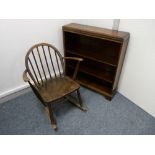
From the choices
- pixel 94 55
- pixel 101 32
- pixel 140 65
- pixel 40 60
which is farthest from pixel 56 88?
pixel 140 65

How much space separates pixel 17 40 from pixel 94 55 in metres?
0.99

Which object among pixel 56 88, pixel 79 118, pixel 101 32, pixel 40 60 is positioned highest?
pixel 101 32

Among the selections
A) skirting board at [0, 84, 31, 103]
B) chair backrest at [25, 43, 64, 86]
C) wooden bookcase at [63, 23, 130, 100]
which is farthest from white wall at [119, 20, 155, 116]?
skirting board at [0, 84, 31, 103]

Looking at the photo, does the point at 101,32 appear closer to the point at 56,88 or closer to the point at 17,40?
the point at 56,88

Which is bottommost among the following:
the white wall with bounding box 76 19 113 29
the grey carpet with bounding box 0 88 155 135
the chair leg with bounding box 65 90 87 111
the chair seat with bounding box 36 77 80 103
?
the grey carpet with bounding box 0 88 155 135

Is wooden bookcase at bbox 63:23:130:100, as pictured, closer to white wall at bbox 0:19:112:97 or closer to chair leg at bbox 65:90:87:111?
white wall at bbox 0:19:112:97

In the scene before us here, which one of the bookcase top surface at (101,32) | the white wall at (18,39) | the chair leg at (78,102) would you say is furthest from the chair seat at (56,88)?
the bookcase top surface at (101,32)

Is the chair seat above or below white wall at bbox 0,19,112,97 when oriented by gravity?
below

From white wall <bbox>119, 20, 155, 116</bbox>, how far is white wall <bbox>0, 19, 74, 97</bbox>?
90 centimetres

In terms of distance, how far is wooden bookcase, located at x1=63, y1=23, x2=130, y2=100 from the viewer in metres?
1.78

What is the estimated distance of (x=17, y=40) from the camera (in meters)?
1.66

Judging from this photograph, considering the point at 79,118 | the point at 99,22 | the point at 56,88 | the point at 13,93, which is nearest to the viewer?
the point at 56,88
